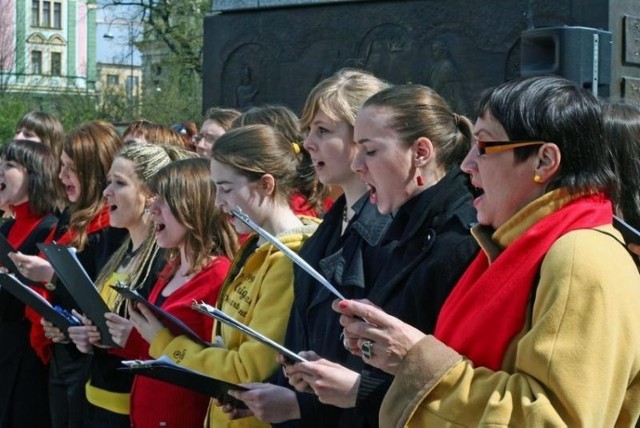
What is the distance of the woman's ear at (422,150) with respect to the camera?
321 centimetres

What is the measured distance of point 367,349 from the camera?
8.13 ft

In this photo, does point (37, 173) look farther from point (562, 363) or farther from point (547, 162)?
point (562, 363)

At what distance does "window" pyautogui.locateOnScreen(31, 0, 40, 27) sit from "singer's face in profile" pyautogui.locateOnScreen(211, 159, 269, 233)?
65.5 metres

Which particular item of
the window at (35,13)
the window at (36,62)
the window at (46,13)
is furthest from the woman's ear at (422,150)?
the window at (46,13)

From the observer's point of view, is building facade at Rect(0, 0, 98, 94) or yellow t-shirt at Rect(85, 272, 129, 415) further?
building facade at Rect(0, 0, 98, 94)

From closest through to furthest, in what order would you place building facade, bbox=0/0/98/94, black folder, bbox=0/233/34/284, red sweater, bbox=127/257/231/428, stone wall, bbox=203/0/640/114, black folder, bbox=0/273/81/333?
red sweater, bbox=127/257/231/428, black folder, bbox=0/273/81/333, black folder, bbox=0/233/34/284, stone wall, bbox=203/0/640/114, building facade, bbox=0/0/98/94

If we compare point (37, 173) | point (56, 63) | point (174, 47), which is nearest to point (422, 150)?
point (37, 173)

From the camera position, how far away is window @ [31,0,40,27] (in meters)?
66.8

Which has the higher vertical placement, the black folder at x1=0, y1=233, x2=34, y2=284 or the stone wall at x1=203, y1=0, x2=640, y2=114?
the stone wall at x1=203, y1=0, x2=640, y2=114

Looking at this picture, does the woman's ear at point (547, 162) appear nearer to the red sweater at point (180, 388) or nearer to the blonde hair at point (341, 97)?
the blonde hair at point (341, 97)

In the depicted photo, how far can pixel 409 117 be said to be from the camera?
3.21 m

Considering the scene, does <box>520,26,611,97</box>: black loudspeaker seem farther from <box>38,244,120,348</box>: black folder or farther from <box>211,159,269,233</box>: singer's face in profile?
<box>38,244,120,348</box>: black folder

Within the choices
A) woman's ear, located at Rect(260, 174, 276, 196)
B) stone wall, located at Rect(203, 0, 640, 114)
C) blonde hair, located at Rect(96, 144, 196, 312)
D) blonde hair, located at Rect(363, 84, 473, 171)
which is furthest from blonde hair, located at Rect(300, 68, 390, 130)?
stone wall, located at Rect(203, 0, 640, 114)

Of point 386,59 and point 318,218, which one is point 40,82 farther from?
point 318,218
